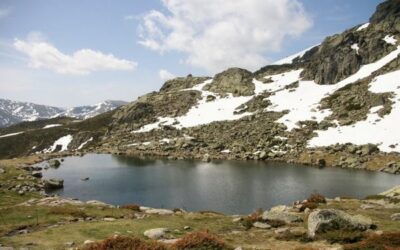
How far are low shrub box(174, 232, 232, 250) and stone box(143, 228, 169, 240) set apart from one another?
5.80 metres

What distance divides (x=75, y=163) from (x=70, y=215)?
277ft

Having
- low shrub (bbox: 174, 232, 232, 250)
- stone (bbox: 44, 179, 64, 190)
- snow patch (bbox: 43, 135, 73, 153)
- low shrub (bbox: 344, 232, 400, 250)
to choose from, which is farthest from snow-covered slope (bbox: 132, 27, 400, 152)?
low shrub (bbox: 174, 232, 232, 250)

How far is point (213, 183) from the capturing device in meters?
76.4

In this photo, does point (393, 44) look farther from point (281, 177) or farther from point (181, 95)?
point (281, 177)

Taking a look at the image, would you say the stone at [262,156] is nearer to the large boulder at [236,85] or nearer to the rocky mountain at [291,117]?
the rocky mountain at [291,117]

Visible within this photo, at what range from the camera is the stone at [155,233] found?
25116 mm

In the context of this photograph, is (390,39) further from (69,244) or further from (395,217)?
(69,244)

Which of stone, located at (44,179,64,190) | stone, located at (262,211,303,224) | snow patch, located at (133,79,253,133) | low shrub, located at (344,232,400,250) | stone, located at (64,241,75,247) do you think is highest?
snow patch, located at (133,79,253,133)

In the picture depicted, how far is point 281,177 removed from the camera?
8206 centimetres

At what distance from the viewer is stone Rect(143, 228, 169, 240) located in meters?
25.1

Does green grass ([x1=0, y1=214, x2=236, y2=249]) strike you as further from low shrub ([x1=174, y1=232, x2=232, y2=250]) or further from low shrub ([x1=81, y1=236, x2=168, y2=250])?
low shrub ([x1=174, y1=232, x2=232, y2=250])

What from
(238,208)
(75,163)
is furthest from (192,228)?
(75,163)

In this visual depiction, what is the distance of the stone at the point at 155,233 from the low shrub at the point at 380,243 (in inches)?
452

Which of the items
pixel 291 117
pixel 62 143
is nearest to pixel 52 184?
pixel 291 117
